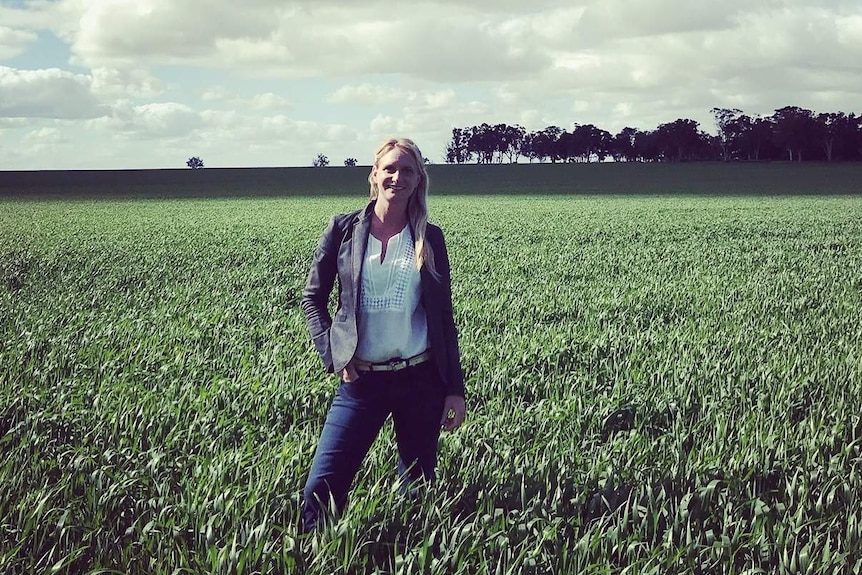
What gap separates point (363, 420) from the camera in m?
4.00

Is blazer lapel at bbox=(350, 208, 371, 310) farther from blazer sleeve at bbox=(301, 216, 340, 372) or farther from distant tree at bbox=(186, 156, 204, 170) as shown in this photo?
distant tree at bbox=(186, 156, 204, 170)

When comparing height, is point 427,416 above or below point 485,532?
above

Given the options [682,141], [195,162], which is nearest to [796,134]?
[682,141]

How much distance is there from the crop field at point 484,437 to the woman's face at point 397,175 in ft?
5.03

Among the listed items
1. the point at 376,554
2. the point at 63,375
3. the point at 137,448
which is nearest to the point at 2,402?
the point at 63,375

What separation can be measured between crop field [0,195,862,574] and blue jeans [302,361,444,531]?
0.20 metres

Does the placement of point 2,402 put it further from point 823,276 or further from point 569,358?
point 823,276

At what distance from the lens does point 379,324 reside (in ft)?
13.0

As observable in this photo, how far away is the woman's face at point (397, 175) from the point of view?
3885 mm

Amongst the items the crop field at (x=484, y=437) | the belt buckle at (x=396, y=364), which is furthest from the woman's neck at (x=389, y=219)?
the crop field at (x=484, y=437)

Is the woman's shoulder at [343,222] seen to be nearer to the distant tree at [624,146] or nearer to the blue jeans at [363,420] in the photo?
the blue jeans at [363,420]

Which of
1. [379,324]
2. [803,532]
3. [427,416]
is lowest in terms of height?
[803,532]

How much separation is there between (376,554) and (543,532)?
32.9 inches

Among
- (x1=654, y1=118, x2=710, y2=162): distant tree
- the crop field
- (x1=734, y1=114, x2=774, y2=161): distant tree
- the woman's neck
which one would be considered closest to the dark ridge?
(x1=734, y1=114, x2=774, y2=161): distant tree
